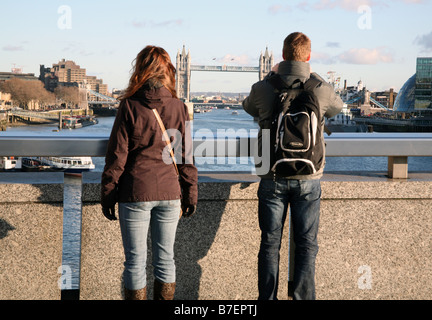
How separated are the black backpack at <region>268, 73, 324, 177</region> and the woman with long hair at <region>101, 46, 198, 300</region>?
0.32 meters

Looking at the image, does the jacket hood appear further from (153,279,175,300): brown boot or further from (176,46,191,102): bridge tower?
(176,46,191,102): bridge tower

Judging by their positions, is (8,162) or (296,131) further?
(8,162)

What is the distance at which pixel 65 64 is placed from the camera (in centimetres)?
15088

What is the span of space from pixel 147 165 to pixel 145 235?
0.26m

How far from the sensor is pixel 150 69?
197 centimetres

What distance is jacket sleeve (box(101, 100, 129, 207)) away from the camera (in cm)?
192

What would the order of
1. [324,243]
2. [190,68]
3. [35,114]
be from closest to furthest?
[324,243]
[35,114]
[190,68]

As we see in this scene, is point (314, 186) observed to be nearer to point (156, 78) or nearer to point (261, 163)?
point (261, 163)

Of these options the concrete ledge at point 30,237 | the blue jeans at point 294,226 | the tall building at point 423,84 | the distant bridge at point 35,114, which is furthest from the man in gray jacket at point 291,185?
the tall building at point 423,84

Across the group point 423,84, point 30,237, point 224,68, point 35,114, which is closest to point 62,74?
point 224,68

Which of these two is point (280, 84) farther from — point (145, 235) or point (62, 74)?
point (62, 74)
